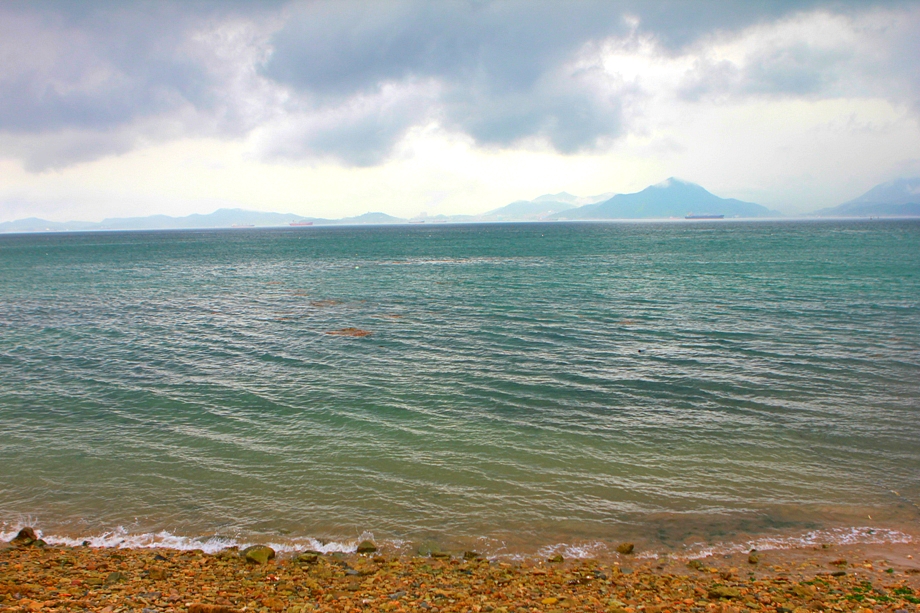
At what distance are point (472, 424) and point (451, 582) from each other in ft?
31.4

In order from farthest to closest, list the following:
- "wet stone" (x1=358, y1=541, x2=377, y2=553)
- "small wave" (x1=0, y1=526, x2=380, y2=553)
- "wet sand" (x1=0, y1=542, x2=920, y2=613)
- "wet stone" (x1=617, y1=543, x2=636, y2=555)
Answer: "small wave" (x1=0, y1=526, x2=380, y2=553) → "wet stone" (x1=358, y1=541, x2=377, y2=553) → "wet stone" (x1=617, y1=543, x2=636, y2=555) → "wet sand" (x1=0, y1=542, x2=920, y2=613)

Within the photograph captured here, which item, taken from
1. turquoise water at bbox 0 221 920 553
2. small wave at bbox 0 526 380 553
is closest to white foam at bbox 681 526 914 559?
turquoise water at bbox 0 221 920 553

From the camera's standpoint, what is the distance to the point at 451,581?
37.0 feet

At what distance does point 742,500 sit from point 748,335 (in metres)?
22.1

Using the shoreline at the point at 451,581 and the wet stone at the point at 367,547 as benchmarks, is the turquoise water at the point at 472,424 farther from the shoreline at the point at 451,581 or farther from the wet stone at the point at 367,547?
the shoreline at the point at 451,581

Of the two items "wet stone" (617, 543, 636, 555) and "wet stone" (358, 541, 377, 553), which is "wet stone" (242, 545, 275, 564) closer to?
"wet stone" (358, 541, 377, 553)

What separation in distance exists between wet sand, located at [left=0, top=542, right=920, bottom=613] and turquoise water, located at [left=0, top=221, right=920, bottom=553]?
102 cm

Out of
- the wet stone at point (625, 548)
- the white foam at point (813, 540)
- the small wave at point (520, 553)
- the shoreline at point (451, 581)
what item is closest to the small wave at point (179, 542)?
the small wave at point (520, 553)

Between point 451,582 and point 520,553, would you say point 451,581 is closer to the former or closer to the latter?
point 451,582

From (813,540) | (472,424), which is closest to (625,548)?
(813,540)

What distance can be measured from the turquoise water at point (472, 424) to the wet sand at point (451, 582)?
3.33 feet

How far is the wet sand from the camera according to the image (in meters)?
10.0

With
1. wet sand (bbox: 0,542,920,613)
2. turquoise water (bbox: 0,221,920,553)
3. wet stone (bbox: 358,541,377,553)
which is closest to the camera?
wet sand (bbox: 0,542,920,613)

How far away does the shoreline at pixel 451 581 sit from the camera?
10016mm
